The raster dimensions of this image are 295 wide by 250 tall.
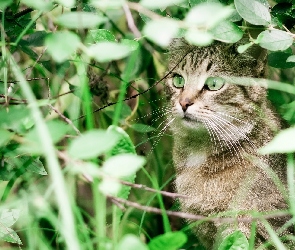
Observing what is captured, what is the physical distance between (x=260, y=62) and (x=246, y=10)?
1.48 feet

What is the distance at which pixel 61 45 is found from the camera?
0.81 m

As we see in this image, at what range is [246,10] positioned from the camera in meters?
1.32

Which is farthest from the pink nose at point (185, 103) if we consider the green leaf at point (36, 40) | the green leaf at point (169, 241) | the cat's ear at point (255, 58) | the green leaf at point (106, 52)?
the green leaf at point (106, 52)

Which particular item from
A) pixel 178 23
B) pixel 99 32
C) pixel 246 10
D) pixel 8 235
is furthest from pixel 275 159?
pixel 178 23

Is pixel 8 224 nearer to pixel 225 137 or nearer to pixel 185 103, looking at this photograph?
pixel 185 103

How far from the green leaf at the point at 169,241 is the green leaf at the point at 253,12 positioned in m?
0.63

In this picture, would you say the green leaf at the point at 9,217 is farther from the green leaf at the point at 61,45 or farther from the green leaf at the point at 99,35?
the green leaf at the point at 61,45

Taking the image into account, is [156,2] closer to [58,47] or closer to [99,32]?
[58,47]

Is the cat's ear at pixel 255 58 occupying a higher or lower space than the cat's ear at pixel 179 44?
lower

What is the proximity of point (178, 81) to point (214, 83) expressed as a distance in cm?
17

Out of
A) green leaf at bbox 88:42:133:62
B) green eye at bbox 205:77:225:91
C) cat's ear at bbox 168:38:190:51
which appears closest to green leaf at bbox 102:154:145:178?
green leaf at bbox 88:42:133:62

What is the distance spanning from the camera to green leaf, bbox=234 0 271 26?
1.31 meters

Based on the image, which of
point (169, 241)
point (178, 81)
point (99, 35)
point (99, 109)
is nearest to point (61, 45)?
point (169, 241)

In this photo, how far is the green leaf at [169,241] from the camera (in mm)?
966
